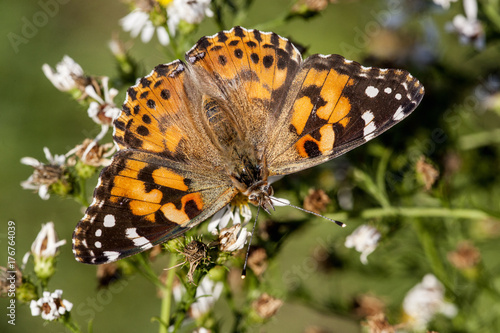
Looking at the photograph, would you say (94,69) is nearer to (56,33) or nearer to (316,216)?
(56,33)

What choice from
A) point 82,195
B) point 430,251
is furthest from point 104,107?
point 430,251

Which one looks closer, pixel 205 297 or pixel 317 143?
pixel 317 143

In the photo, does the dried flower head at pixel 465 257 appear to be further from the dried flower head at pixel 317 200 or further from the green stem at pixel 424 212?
the dried flower head at pixel 317 200

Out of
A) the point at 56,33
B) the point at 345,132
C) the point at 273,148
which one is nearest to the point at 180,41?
the point at 273,148

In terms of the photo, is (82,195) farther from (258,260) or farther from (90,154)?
(258,260)

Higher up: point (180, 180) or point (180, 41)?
point (180, 41)
